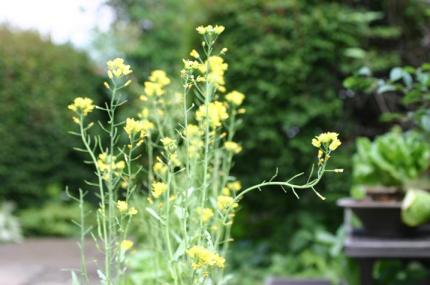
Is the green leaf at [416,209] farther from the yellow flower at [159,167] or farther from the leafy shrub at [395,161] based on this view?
the yellow flower at [159,167]

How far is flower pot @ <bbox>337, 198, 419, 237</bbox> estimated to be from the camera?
7.64ft

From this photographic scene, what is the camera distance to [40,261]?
4836mm

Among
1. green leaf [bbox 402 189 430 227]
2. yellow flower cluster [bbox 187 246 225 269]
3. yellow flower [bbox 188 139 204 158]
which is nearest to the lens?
yellow flower cluster [bbox 187 246 225 269]

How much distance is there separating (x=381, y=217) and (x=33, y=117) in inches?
193

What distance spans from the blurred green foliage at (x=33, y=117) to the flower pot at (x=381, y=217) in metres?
4.71

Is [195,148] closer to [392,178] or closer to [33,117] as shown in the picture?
[392,178]

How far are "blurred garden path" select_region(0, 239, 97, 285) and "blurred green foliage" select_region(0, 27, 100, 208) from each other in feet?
2.23

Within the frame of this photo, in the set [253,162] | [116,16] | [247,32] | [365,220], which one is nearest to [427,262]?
[365,220]

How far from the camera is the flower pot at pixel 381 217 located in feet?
7.64

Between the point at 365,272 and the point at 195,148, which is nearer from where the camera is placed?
the point at 195,148

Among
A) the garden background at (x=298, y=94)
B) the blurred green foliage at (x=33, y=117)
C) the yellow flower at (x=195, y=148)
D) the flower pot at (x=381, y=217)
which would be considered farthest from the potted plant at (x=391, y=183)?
the blurred green foliage at (x=33, y=117)

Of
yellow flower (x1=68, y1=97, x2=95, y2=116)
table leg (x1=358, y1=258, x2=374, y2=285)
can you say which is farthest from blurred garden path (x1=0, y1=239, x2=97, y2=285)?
yellow flower (x1=68, y1=97, x2=95, y2=116)

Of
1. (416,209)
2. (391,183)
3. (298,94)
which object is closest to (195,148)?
(416,209)

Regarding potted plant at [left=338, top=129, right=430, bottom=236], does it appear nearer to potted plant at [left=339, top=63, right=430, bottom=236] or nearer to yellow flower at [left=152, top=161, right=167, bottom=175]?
potted plant at [left=339, top=63, right=430, bottom=236]
